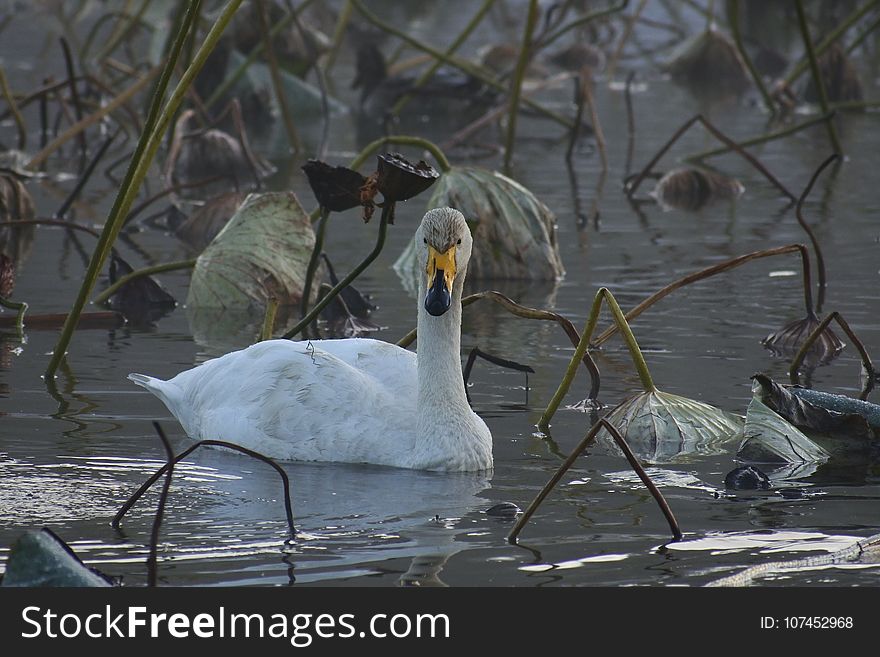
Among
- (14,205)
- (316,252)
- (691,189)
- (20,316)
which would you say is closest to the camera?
(316,252)

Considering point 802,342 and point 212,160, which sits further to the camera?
point 212,160

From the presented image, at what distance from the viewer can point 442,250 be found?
7.08 meters

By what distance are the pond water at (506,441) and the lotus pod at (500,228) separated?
0.56 ft

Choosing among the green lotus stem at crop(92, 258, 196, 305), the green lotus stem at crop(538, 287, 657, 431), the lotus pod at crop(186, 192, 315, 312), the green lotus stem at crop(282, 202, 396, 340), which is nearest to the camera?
the green lotus stem at crop(538, 287, 657, 431)

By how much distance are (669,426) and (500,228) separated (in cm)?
430

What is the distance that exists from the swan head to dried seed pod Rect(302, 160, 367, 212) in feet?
3.46

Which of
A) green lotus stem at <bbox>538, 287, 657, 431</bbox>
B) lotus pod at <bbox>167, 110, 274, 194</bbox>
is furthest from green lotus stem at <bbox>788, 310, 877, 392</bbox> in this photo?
lotus pod at <bbox>167, 110, 274, 194</bbox>

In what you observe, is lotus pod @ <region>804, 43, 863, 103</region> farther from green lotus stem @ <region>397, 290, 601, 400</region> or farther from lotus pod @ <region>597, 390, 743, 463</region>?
lotus pod @ <region>597, 390, 743, 463</region>

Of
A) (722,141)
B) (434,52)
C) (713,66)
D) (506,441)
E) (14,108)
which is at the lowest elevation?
(506,441)

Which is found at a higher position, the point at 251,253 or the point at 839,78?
the point at 839,78

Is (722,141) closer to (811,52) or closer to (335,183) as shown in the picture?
(811,52)

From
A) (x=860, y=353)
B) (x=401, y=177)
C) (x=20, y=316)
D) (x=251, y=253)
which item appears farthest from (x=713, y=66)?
(x=401, y=177)

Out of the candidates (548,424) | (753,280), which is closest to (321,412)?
(548,424)

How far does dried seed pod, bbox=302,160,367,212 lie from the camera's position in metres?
8.26
